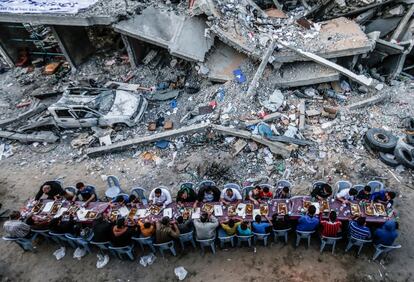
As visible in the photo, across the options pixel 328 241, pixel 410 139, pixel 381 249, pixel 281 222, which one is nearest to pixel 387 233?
pixel 381 249

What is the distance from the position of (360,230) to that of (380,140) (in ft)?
11.8

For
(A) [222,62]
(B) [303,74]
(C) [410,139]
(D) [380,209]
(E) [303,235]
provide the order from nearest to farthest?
(D) [380,209]
(E) [303,235]
(C) [410,139]
(B) [303,74]
(A) [222,62]

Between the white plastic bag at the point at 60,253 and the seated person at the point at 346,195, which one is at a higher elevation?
the seated person at the point at 346,195

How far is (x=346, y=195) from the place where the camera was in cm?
789

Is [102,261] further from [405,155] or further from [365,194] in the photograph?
[405,155]

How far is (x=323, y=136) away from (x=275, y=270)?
4.45 m

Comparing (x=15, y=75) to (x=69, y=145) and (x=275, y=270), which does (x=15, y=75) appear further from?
(x=275, y=270)

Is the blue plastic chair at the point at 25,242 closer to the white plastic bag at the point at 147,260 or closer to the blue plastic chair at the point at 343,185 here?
the white plastic bag at the point at 147,260

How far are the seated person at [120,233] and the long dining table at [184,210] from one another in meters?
0.35

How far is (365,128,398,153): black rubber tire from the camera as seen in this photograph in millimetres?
9492

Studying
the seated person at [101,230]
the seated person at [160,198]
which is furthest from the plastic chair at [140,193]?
the seated person at [101,230]

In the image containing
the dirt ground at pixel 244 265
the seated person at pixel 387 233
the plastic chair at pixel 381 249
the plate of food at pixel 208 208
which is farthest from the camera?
the plate of food at pixel 208 208

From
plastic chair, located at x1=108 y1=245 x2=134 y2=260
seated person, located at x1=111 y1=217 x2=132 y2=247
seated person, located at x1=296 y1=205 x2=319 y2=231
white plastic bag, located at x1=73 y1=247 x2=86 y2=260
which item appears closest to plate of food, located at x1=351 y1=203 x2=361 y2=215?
seated person, located at x1=296 y1=205 x2=319 y2=231

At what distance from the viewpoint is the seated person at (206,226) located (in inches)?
295
